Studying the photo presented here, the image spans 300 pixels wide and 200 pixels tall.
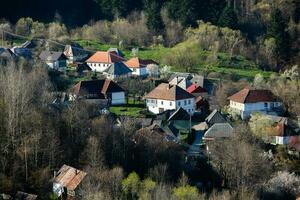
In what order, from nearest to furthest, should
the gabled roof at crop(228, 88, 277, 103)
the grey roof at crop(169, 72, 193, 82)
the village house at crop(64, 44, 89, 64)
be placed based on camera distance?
the gabled roof at crop(228, 88, 277, 103) → the grey roof at crop(169, 72, 193, 82) → the village house at crop(64, 44, 89, 64)

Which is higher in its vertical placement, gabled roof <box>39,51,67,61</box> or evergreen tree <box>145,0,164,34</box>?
evergreen tree <box>145,0,164,34</box>

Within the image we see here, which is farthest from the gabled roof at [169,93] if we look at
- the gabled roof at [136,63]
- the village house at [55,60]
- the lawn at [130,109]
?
the village house at [55,60]

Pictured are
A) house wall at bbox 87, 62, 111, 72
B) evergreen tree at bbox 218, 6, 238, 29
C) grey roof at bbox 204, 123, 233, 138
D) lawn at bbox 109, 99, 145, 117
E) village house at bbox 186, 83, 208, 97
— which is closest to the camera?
grey roof at bbox 204, 123, 233, 138

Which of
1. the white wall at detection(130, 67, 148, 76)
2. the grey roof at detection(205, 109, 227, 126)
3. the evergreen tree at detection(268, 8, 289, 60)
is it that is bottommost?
the grey roof at detection(205, 109, 227, 126)

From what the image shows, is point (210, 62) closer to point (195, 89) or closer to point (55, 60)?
point (195, 89)

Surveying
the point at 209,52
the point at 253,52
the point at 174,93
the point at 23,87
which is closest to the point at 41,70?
the point at 174,93

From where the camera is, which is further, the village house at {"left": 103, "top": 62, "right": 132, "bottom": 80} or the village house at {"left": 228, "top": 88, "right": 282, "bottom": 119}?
the village house at {"left": 103, "top": 62, "right": 132, "bottom": 80}

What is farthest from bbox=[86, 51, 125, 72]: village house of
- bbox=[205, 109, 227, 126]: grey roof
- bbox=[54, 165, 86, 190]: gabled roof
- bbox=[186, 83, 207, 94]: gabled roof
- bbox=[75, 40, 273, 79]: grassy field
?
bbox=[54, 165, 86, 190]: gabled roof

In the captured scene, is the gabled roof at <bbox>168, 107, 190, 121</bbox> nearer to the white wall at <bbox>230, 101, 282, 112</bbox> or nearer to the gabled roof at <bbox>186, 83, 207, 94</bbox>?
the white wall at <bbox>230, 101, 282, 112</bbox>

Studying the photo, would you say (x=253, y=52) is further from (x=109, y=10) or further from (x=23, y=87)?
(x=23, y=87)
